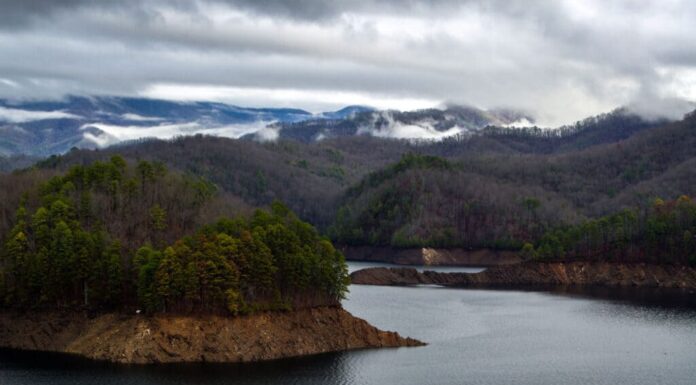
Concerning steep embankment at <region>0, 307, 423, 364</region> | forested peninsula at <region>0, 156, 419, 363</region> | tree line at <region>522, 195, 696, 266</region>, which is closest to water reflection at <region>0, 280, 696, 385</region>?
steep embankment at <region>0, 307, 423, 364</region>

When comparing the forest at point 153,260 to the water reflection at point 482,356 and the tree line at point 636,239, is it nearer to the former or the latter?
the water reflection at point 482,356

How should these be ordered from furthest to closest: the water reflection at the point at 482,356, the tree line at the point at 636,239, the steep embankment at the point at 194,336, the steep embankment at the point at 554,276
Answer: the tree line at the point at 636,239, the steep embankment at the point at 554,276, the steep embankment at the point at 194,336, the water reflection at the point at 482,356

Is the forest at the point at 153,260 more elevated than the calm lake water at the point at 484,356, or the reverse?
the forest at the point at 153,260

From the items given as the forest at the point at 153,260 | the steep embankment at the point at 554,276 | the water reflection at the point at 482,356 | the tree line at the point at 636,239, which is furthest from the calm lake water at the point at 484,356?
the tree line at the point at 636,239

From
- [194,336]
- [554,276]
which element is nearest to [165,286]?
[194,336]

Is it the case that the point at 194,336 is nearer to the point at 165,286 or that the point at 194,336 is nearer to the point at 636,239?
the point at 165,286

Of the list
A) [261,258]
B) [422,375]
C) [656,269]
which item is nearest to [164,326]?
[261,258]
